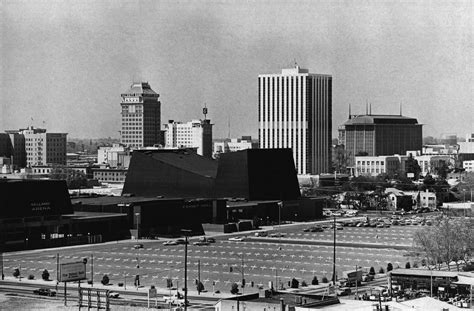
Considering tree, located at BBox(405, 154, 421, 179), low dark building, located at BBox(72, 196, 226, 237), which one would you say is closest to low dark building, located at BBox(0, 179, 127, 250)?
low dark building, located at BBox(72, 196, 226, 237)

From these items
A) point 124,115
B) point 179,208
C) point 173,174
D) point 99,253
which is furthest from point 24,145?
point 99,253

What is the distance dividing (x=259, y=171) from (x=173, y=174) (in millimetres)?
5601

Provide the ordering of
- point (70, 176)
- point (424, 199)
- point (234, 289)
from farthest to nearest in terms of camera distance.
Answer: point (70, 176)
point (424, 199)
point (234, 289)

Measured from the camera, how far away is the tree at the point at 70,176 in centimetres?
10675

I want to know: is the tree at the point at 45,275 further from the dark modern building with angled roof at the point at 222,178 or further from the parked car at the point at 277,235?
the dark modern building with angled roof at the point at 222,178

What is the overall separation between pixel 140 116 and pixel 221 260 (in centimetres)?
10317

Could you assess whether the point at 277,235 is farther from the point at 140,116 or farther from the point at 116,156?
the point at 140,116

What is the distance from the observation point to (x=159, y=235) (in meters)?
64.0

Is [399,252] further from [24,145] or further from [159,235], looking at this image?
[24,145]

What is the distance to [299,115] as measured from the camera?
5674 inches

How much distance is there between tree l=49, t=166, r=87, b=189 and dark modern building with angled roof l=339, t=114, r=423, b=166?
157ft

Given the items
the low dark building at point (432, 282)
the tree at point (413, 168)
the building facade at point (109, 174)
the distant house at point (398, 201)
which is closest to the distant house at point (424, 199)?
the distant house at point (398, 201)

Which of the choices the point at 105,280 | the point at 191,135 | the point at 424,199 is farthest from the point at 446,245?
the point at 191,135

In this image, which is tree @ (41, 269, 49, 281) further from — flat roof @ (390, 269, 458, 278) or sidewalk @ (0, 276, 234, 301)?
flat roof @ (390, 269, 458, 278)
